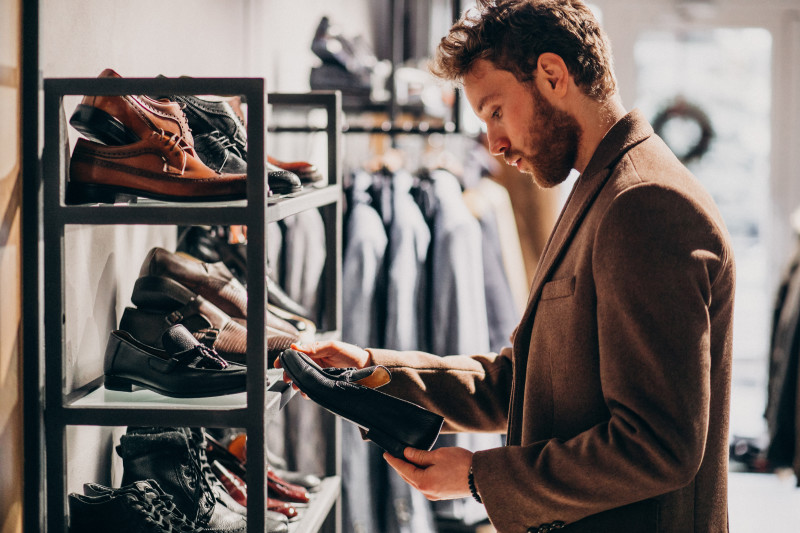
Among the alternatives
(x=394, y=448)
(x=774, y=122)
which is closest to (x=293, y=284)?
(x=394, y=448)


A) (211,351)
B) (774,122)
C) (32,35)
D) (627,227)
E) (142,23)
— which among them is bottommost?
(211,351)

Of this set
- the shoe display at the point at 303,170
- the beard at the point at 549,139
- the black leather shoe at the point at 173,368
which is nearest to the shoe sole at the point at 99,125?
the black leather shoe at the point at 173,368

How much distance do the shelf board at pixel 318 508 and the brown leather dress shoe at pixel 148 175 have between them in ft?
2.07

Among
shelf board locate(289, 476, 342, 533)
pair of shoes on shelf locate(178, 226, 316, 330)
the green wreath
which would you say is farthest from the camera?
the green wreath

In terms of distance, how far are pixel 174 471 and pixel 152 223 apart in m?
0.42

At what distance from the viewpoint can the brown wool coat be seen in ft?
3.48

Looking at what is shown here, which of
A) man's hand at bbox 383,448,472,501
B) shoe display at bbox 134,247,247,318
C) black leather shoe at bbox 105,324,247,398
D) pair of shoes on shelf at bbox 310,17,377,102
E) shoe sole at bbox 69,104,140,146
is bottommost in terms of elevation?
man's hand at bbox 383,448,472,501

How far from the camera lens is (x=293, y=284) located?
2262mm

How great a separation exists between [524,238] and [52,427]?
2.39 metres

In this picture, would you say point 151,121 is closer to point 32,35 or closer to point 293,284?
point 32,35

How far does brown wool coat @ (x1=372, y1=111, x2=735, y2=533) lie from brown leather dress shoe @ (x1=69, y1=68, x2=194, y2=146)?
23.9 inches

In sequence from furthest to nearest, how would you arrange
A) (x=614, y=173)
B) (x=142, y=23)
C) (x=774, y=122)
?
(x=774, y=122) < (x=142, y=23) < (x=614, y=173)

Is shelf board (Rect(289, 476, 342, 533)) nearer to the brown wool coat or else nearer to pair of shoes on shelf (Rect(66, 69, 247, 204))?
the brown wool coat

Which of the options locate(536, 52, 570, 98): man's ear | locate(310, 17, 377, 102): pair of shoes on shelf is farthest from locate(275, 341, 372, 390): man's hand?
locate(310, 17, 377, 102): pair of shoes on shelf
